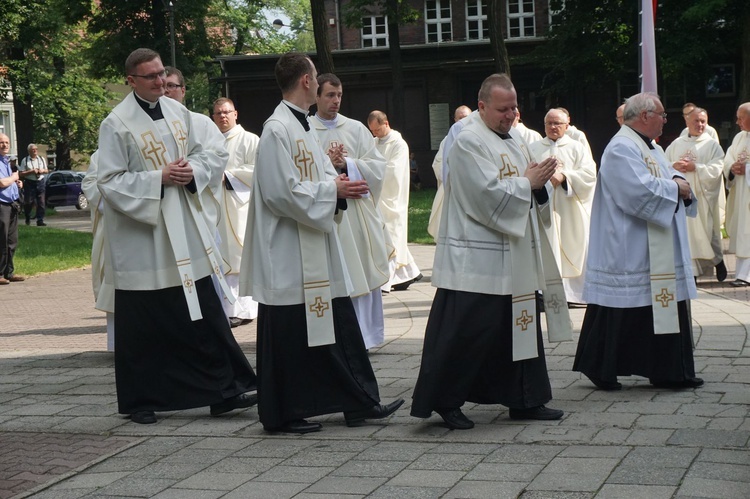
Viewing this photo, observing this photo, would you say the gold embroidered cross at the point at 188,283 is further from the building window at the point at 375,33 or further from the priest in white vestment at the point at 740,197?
the building window at the point at 375,33

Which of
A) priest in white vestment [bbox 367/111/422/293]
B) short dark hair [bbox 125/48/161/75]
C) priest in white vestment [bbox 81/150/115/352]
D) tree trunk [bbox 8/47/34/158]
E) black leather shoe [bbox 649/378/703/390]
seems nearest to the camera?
→ short dark hair [bbox 125/48/161/75]

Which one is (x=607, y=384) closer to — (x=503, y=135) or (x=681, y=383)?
(x=681, y=383)

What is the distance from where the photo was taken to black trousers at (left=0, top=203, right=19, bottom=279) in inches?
637

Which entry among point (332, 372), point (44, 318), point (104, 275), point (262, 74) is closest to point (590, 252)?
point (332, 372)

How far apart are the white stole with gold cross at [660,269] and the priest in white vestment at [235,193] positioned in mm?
4637

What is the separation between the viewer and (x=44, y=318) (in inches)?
495

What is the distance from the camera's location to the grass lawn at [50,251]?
1842 cm

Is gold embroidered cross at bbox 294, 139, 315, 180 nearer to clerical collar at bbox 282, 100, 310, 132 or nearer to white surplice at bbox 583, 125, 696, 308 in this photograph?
clerical collar at bbox 282, 100, 310, 132

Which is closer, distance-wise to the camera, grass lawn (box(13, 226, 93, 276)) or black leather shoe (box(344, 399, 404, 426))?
black leather shoe (box(344, 399, 404, 426))

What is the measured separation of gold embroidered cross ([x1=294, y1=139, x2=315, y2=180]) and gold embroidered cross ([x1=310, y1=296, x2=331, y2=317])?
2.37 feet

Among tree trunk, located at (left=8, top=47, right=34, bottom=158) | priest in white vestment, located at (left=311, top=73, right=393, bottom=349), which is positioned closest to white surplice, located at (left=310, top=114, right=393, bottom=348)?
priest in white vestment, located at (left=311, top=73, right=393, bottom=349)

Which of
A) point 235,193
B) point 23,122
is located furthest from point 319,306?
point 23,122

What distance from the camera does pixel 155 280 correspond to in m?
6.88

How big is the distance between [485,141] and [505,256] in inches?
26.1
